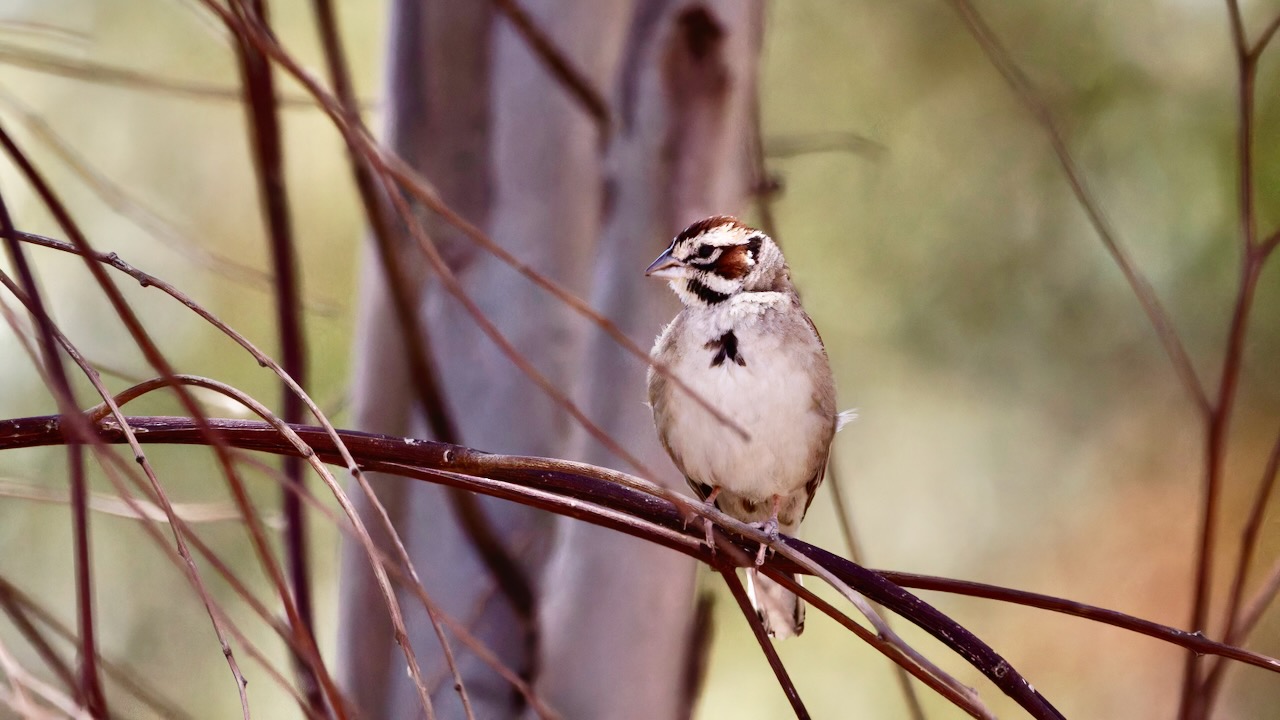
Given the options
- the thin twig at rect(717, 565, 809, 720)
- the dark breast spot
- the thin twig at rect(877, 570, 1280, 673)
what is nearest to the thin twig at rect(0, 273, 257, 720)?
the thin twig at rect(717, 565, 809, 720)

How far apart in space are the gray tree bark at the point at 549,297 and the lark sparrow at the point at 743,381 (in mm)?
145

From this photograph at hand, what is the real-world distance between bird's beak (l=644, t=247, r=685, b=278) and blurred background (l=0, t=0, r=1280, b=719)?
1.96m

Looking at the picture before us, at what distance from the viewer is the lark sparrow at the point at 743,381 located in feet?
7.31

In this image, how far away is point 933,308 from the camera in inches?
187

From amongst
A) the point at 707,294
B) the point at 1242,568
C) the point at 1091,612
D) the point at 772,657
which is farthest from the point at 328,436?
the point at 707,294

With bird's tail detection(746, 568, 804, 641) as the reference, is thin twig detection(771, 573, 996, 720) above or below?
below

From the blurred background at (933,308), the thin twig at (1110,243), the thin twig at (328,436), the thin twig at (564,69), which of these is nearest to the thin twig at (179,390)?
the thin twig at (328,436)

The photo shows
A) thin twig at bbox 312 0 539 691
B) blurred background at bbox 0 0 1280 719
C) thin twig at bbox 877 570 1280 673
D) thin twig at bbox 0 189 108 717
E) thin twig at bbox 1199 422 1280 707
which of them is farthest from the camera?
blurred background at bbox 0 0 1280 719

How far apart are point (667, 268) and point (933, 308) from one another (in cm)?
266

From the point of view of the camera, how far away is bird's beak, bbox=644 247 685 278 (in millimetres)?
2279

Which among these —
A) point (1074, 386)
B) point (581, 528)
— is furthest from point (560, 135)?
point (1074, 386)

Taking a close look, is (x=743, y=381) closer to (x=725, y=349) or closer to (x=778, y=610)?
(x=725, y=349)

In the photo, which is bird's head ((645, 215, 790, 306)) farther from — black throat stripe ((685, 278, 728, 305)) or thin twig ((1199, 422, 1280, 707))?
thin twig ((1199, 422, 1280, 707))

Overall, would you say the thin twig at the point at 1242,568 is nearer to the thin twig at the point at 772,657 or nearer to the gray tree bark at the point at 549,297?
the thin twig at the point at 772,657
